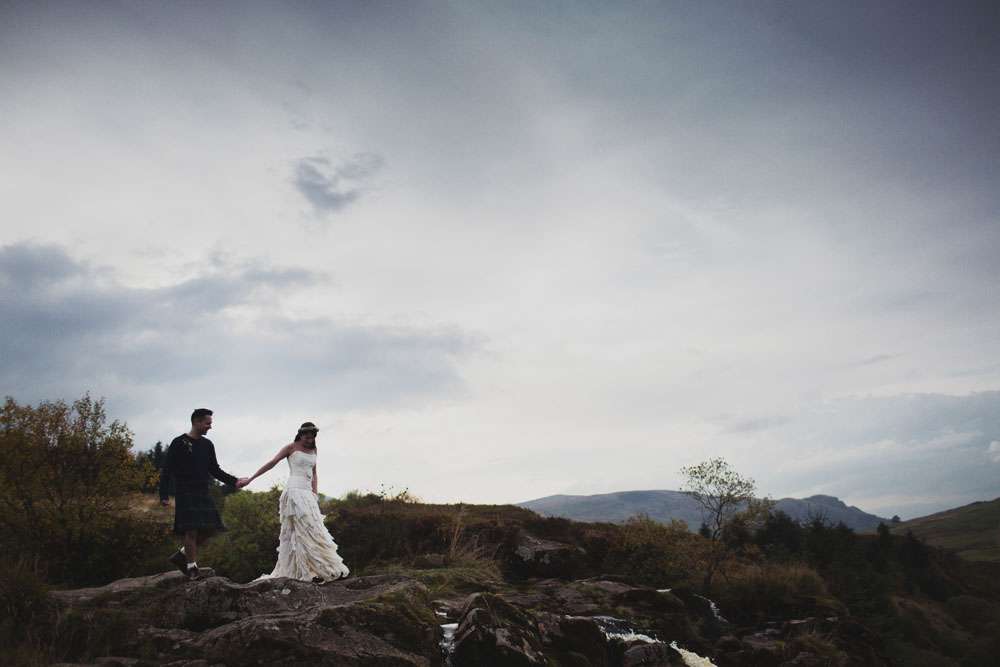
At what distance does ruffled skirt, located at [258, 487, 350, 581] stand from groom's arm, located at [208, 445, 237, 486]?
40.3 inches

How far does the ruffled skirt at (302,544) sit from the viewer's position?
1130cm

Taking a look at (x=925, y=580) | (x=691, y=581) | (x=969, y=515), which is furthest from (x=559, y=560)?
(x=969, y=515)

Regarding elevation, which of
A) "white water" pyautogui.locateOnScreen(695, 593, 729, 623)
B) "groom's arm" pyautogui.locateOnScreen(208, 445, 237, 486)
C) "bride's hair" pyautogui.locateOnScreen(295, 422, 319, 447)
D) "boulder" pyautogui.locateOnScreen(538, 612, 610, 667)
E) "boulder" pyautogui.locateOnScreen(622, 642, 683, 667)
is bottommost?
"white water" pyautogui.locateOnScreen(695, 593, 729, 623)

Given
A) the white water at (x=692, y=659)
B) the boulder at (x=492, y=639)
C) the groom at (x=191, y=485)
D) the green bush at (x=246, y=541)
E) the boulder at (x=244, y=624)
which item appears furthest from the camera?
the green bush at (x=246, y=541)

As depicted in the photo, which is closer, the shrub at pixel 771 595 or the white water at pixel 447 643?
the white water at pixel 447 643

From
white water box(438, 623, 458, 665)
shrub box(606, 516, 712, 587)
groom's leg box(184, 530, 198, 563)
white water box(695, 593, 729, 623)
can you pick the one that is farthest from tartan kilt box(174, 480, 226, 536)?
shrub box(606, 516, 712, 587)

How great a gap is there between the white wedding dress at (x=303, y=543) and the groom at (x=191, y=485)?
1301 mm

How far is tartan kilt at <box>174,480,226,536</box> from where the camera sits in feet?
34.1

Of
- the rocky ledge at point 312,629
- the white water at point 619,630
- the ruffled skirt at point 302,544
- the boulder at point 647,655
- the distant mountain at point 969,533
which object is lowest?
the distant mountain at point 969,533

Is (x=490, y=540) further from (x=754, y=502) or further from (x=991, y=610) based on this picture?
(x=991, y=610)

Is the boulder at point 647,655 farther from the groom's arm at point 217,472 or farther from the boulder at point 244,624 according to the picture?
the groom's arm at point 217,472

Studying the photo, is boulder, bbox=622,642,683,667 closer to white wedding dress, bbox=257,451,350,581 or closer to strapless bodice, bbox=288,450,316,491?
white wedding dress, bbox=257,451,350,581

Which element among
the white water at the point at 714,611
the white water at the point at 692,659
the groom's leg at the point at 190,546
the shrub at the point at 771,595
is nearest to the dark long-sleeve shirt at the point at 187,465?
the groom's leg at the point at 190,546

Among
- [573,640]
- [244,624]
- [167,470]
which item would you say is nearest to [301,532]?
[167,470]
